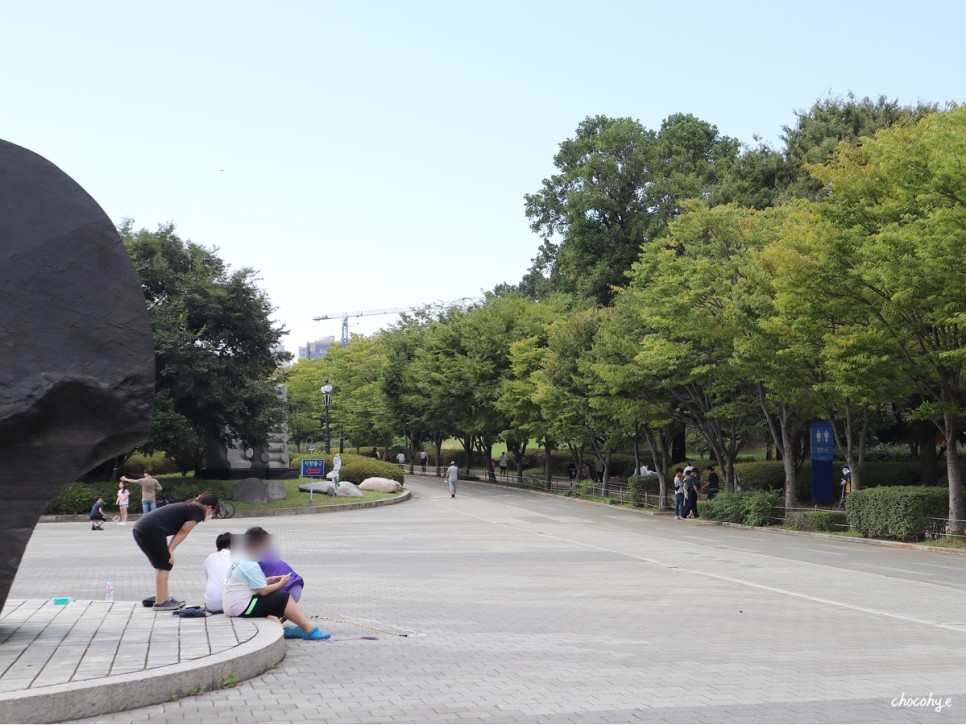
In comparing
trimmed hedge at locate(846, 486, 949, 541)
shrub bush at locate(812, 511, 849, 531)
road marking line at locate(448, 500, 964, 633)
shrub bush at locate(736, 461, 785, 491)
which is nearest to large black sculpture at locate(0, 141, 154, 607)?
road marking line at locate(448, 500, 964, 633)

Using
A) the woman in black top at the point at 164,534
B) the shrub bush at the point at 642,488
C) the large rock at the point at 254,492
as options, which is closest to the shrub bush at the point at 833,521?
the shrub bush at the point at 642,488

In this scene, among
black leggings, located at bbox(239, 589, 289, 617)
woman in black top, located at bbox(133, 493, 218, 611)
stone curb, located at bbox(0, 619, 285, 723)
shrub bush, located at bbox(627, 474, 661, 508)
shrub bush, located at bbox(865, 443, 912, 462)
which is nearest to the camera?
stone curb, located at bbox(0, 619, 285, 723)

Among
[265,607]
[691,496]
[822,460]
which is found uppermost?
[822,460]

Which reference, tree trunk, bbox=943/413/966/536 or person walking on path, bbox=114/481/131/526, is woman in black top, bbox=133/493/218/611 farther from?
person walking on path, bbox=114/481/131/526

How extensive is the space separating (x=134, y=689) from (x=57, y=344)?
2.91m

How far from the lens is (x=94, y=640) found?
349 inches

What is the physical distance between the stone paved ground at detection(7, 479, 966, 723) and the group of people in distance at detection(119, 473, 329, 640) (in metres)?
0.45

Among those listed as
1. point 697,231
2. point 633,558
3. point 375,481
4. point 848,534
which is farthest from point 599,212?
point 633,558

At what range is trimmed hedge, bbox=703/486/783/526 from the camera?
32875 millimetres

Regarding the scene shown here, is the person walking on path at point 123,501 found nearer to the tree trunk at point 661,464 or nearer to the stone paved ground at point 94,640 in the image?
the tree trunk at point 661,464

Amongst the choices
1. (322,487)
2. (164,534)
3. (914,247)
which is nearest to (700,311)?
(914,247)

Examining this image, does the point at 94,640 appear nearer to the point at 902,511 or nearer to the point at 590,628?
the point at 590,628

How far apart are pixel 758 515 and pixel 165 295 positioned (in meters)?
22.4

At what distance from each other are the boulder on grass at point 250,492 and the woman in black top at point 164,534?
88.0ft
